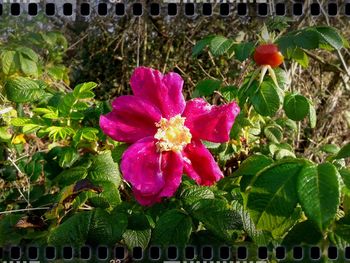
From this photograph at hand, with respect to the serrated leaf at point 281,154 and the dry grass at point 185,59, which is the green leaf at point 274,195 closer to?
the serrated leaf at point 281,154

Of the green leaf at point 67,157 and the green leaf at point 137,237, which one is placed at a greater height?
the green leaf at point 67,157

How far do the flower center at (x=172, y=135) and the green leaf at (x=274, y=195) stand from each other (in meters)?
Answer: 0.22

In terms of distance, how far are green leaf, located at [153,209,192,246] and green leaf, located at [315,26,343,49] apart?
526 mm

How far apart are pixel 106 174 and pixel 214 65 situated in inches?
74.8

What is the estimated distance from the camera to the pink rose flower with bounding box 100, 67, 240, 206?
944 mm

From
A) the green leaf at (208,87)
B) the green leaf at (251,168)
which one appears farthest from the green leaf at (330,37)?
the green leaf at (251,168)

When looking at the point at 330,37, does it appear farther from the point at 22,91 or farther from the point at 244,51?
the point at 22,91

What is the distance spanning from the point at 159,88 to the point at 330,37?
446 mm

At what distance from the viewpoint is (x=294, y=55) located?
53.5 inches

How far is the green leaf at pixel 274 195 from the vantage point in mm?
757

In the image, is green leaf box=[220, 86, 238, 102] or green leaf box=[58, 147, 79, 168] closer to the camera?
green leaf box=[58, 147, 79, 168]

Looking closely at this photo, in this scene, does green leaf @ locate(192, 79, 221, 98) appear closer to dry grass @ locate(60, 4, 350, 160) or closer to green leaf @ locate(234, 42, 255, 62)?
green leaf @ locate(234, 42, 255, 62)

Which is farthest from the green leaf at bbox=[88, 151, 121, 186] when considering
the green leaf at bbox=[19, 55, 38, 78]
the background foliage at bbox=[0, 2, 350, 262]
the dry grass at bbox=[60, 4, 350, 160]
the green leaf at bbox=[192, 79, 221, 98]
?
the dry grass at bbox=[60, 4, 350, 160]

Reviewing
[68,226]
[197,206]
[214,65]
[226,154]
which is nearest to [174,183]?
[197,206]
